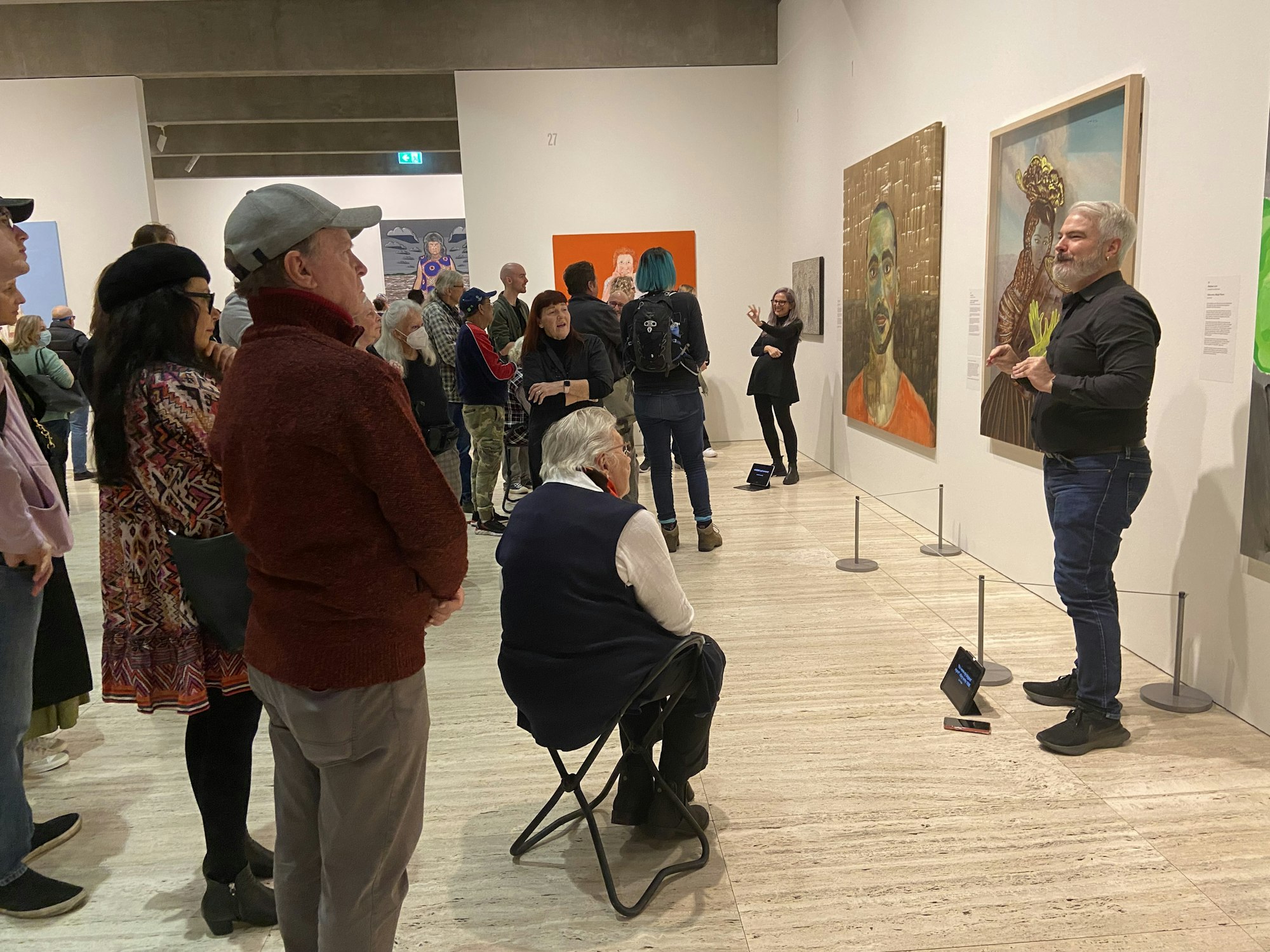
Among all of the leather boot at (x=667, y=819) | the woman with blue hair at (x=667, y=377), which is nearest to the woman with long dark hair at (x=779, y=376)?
the woman with blue hair at (x=667, y=377)

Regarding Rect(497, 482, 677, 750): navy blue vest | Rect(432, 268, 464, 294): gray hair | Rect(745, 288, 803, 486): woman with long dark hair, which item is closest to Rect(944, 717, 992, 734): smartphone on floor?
Rect(497, 482, 677, 750): navy blue vest

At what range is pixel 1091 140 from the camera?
4.03 metres

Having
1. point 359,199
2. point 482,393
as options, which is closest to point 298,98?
point 359,199

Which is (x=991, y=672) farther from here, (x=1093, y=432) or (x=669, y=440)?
(x=669, y=440)

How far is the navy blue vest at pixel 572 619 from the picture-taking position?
7.29 ft

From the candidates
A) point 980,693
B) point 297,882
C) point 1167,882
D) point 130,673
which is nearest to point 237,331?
point 130,673

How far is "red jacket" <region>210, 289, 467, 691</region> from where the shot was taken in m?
1.42

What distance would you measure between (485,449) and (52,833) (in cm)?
397

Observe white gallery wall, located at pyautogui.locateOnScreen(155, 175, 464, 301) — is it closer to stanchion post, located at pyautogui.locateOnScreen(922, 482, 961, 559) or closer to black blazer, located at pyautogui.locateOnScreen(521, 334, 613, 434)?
black blazer, located at pyautogui.locateOnScreen(521, 334, 613, 434)

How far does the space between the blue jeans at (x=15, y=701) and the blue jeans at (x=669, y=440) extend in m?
3.77

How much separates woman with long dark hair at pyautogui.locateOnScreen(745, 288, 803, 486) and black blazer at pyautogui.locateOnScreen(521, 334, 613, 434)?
3.15 m

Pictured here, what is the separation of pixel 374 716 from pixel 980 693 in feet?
9.01

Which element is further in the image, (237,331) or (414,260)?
(414,260)

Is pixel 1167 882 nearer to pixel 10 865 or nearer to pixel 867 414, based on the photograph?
pixel 10 865
